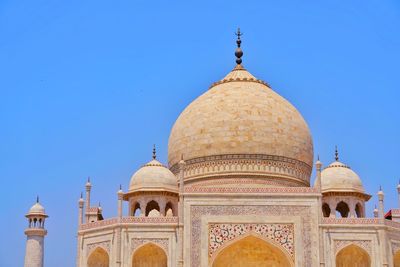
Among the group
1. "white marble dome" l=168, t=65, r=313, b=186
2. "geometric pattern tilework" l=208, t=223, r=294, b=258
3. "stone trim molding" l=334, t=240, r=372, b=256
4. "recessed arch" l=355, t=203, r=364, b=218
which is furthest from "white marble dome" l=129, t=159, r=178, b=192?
"recessed arch" l=355, t=203, r=364, b=218

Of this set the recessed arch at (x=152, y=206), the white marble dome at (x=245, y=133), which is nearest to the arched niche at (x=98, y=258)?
the recessed arch at (x=152, y=206)

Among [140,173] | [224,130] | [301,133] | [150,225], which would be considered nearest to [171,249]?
[150,225]

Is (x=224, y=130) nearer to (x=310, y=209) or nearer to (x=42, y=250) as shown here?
(x=310, y=209)

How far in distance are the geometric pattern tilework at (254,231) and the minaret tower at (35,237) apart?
482 centimetres

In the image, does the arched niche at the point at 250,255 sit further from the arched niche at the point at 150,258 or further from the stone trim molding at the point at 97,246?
the stone trim molding at the point at 97,246

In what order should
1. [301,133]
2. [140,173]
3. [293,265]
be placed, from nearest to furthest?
[293,265] → [140,173] → [301,133]

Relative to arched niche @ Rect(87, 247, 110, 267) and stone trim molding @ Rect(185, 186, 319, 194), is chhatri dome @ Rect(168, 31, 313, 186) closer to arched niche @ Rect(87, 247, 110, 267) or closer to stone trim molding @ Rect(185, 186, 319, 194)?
stone trim molding @ Rect(185, 186, 319, 194)

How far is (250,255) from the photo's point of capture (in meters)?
19.2

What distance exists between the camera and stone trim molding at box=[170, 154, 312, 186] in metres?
20.9

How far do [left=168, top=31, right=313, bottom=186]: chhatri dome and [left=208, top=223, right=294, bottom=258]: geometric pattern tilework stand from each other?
2205 millimetres

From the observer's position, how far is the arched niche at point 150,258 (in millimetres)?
18875

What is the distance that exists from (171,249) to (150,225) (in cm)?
Result: 74

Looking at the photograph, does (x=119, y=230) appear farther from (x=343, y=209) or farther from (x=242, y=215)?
(x=343, y=209)

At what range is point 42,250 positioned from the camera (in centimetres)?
2092
